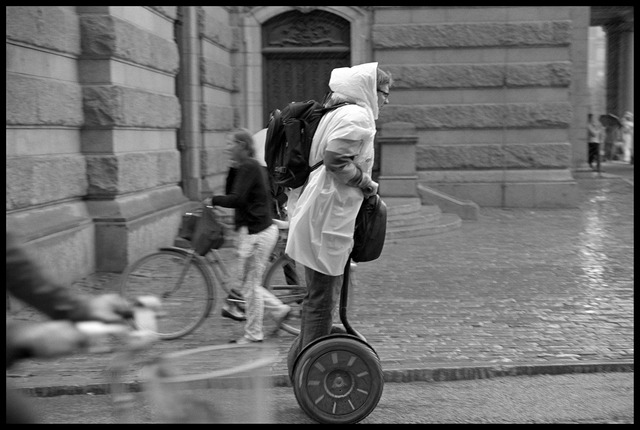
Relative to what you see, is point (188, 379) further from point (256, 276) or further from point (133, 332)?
point (256, 276)

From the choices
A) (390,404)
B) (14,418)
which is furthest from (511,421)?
(14,418)

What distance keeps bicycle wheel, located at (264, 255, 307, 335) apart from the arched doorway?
10658 mm

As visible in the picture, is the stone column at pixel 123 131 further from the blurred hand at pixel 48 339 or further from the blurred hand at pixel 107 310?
the blurred hand at pixel 48 339

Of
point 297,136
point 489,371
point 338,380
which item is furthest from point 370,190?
point 489,371

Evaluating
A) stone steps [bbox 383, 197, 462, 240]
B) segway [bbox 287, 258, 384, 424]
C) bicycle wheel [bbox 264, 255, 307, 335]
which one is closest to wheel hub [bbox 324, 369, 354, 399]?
segway [bbox 287, 258, 384, 424]

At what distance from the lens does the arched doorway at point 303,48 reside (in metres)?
17.3

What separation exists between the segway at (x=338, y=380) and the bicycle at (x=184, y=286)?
2.11m

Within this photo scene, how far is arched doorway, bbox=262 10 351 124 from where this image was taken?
17.3 m

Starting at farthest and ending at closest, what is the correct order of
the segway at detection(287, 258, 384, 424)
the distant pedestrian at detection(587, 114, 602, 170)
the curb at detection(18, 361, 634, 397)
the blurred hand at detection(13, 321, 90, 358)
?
the distant pedestrian at detection(587, 114, 602, 170)
the curb at detection(18, 361, 634, 397)
the segway at detection(287, 258, 384, 424)
the blurred hand at detection(13, 321, 90, 358)

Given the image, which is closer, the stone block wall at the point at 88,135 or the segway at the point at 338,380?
the segway at the point at 338,380

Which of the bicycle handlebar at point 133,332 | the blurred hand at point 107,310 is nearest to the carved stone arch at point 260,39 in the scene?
the bicycle handlebar at point 133,332

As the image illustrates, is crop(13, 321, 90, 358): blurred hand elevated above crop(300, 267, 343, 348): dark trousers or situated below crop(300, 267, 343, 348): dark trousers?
above

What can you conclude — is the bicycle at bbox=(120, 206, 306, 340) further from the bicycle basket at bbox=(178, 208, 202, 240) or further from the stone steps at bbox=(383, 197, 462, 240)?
the stone steps at bbox=(383, 197, 462, 240)

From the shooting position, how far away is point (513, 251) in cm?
1155
